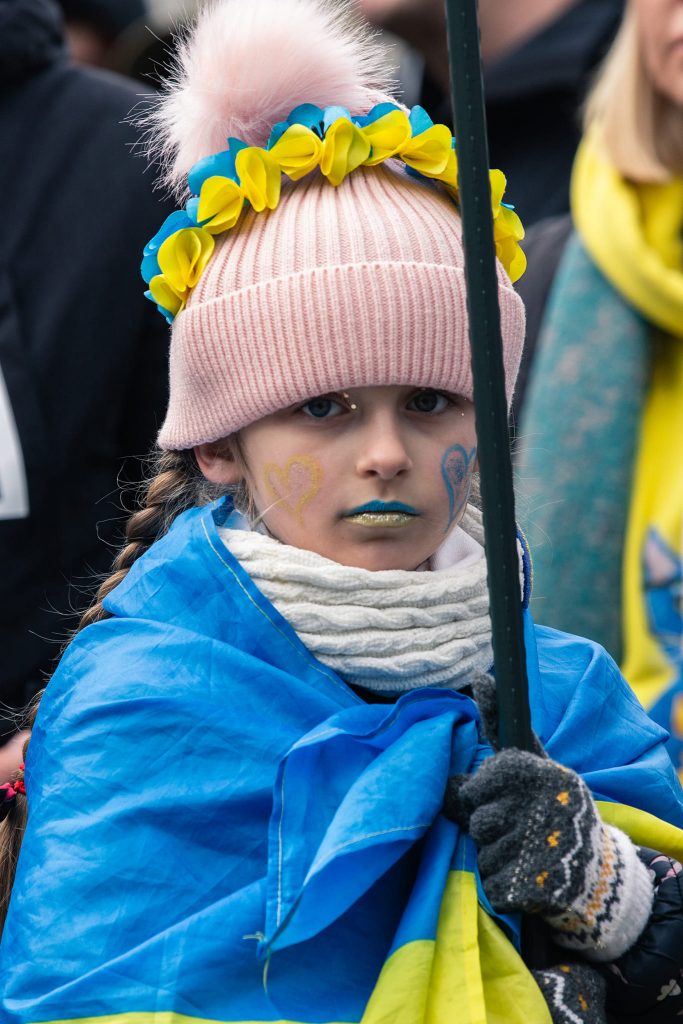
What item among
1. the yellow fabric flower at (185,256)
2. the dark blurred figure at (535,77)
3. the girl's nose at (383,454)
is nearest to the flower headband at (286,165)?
the yellow fabric flower at (185,256)

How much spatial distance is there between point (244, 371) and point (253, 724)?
1.48 feet

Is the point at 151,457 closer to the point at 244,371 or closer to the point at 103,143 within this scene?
the point at 103,143

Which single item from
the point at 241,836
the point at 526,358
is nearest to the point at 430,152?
the point at 241,836

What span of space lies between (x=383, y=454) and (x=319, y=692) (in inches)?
11.8

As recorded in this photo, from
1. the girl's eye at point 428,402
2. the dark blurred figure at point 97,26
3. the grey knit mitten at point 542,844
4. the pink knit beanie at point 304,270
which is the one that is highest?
the dark blurred figure at point 97,26

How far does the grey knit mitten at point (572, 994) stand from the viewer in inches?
77.3

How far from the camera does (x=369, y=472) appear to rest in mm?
2121

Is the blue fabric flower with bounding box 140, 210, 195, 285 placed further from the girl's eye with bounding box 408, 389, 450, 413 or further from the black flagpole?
the black flagpole

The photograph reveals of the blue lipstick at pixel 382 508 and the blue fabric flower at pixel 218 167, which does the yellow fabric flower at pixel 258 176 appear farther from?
the blue lipstick at pixel 382 508

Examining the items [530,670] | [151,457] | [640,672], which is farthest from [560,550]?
[530,670]

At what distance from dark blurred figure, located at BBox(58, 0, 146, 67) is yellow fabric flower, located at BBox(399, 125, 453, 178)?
3182mm

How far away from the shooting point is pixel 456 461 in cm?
221

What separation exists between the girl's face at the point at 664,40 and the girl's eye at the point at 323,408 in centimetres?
134

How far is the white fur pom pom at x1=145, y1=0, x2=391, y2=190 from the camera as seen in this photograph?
90.5 inches
